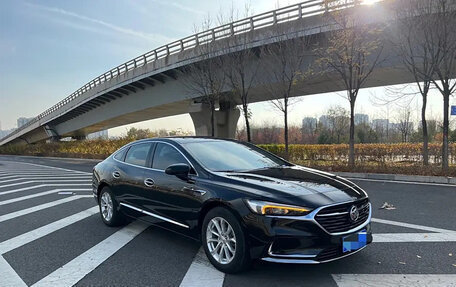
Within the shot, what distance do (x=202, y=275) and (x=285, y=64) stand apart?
46.1 ft

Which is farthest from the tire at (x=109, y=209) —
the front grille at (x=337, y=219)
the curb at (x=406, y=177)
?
the curb at (x=406, y=177)

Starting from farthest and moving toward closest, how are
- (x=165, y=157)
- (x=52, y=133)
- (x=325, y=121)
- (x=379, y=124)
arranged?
1. (x=325, y=121)
2. (x=379, y=124)
3. (x=52, y=133)
4. (x=165, y=157)

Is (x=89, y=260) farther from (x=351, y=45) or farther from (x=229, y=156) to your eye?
(x=351, y=45)

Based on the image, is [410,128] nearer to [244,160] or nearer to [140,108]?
[140,108]

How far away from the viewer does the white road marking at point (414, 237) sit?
4477 millimetres

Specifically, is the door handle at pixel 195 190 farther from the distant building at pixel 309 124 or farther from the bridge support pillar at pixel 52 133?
the distant building at pixel 309 124

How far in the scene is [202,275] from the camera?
345 centimetres

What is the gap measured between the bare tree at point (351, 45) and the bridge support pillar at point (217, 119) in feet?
33.6

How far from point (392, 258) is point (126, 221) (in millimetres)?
4053

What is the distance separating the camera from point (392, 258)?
12.5 feet

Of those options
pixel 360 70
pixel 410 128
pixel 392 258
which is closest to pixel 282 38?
pixel 360 70

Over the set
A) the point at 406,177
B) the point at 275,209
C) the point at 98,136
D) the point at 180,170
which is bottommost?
the point at 406,177

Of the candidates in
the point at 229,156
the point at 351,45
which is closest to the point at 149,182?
the point at 229,156

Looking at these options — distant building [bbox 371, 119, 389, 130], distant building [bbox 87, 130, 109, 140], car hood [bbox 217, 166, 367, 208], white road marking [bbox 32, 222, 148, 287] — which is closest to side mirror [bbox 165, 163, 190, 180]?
car hood [bbox 217, 166, 367, 208]
